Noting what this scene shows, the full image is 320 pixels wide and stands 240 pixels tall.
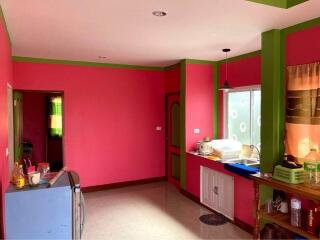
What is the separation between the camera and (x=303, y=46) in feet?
8.98

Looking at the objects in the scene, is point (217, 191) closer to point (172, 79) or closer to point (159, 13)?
point (172, 79)

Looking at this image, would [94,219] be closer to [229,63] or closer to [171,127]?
[171,127]

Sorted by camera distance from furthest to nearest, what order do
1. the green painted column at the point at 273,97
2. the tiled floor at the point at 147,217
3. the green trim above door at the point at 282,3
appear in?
the tiled floor at the point at 147,217 < the green painted column at the point at 273,97 < the green trim above door at the point at 282,3

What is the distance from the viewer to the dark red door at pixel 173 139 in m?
5.24

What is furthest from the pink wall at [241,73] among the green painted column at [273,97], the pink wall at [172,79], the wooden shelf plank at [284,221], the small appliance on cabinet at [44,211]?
the small appliance on cabinet at [44,211]

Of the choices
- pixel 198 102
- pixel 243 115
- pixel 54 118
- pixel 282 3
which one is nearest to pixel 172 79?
pixel 198 102

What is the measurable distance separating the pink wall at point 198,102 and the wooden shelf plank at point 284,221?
2.04 m

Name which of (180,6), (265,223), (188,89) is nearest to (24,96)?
(188,89)

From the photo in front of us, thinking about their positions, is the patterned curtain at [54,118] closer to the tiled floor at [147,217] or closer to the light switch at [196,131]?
the tiled floor at [147,217]

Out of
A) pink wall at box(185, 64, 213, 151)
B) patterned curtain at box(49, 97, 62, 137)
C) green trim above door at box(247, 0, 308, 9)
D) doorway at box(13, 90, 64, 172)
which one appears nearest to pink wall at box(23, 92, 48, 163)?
doorway at box(13, 90, 64, 172)

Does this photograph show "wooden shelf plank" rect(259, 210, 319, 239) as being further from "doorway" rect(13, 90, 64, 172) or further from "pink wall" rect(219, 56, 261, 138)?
"doorway" rect(13, 90, 64, 172)

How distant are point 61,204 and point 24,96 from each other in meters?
4.70

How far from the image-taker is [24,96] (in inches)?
238

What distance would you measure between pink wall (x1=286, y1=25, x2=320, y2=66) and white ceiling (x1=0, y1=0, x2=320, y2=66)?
15 centimetres
